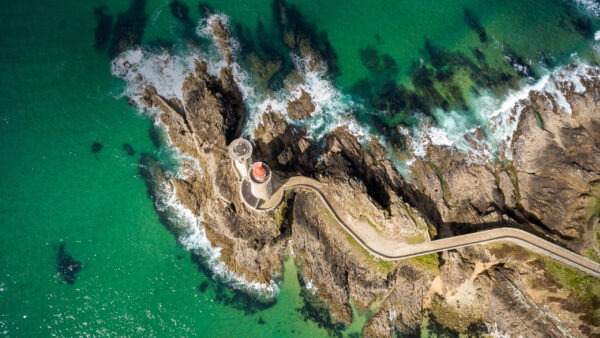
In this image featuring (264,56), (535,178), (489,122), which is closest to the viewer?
(535,178)

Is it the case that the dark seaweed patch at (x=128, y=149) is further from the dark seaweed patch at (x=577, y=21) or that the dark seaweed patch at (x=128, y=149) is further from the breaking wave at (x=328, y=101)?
the dark seaweed patch at (x=577, y=21)

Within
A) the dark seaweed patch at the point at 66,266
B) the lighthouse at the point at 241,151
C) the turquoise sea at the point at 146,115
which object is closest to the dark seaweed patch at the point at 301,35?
the turquoise sea at the point at 146,115

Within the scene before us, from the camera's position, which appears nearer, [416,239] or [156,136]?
[416,239]

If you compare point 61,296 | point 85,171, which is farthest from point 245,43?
point 61,296

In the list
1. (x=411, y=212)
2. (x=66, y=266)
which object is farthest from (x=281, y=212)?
(x=66, y=266)

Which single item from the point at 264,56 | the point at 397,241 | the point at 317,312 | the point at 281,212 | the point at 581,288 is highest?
the point at 581,288

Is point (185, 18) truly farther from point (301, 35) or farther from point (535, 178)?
point (535, 178)
